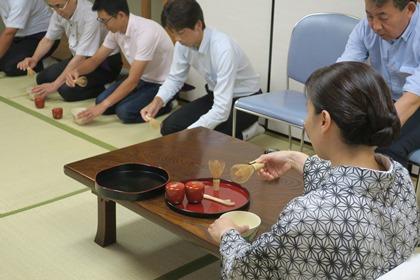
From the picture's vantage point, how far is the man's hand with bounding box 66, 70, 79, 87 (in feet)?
13.1

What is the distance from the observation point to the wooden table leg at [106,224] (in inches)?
89.9

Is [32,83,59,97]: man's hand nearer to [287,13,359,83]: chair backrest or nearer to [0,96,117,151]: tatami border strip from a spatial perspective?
[0,96,117,151]: tatami border strip

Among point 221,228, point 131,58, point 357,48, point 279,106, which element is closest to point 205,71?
point 279,106

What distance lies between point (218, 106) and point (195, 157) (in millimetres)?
872

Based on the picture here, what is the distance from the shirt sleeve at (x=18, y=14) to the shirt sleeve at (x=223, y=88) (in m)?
2.30

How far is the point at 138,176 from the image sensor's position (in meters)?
2.13

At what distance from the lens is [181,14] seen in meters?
2.96

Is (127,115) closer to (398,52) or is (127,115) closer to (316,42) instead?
(316,42)

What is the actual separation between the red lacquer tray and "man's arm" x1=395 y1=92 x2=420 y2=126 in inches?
31.8

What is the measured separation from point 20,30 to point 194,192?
3661 mm

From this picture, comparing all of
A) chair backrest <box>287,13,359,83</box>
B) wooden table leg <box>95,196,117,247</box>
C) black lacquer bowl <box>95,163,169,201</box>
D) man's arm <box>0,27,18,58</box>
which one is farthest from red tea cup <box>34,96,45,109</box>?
black lacquer bowl <box>95,163,169,201</box>

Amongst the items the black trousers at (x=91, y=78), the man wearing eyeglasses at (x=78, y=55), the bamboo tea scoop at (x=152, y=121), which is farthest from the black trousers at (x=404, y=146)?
the black trousers at (x=91, y=78)

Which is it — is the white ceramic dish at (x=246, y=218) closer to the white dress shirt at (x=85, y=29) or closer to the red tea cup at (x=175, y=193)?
the red tea cup at (x=175, y=193)

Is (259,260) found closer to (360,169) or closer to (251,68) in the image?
(360,169)
